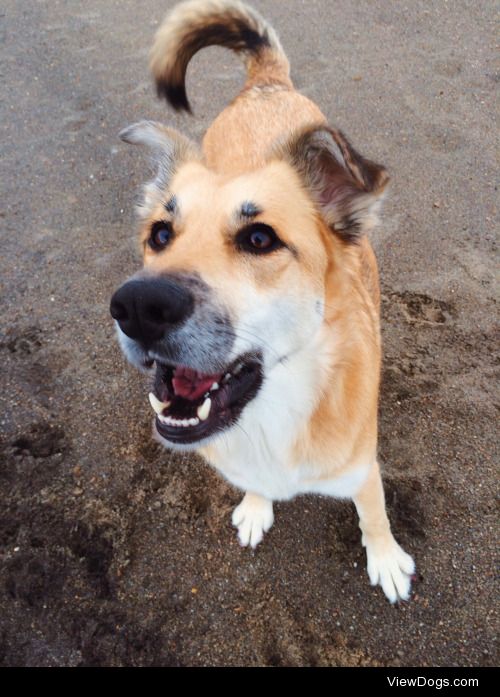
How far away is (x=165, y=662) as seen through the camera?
7.30 ft

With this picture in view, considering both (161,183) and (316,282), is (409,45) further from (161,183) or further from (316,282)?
(316,282)

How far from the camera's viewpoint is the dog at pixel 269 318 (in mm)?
1546

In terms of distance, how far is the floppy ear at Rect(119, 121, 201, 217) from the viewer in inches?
89.9

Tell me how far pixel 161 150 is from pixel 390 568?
7.20 ft

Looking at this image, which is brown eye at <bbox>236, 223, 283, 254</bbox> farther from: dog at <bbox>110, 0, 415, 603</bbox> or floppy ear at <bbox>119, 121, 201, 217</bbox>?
floppy ear at <bbox>119, 121, 201, 217</bbox>

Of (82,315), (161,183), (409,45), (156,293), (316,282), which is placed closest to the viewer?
(156,293)

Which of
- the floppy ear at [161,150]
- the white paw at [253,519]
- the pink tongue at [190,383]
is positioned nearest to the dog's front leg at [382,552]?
the white paw at [253,519]

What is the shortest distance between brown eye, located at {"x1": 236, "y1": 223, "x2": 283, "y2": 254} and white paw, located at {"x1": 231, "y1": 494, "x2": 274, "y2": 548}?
133 cm

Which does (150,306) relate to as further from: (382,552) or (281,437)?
(382,552)

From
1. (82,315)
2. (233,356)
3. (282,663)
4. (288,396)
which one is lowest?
(282,663)

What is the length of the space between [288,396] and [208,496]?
1062mm

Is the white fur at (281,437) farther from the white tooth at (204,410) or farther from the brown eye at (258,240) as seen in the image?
the brown eye at (258,240)

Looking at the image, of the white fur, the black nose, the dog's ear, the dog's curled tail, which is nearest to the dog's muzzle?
the black nose
